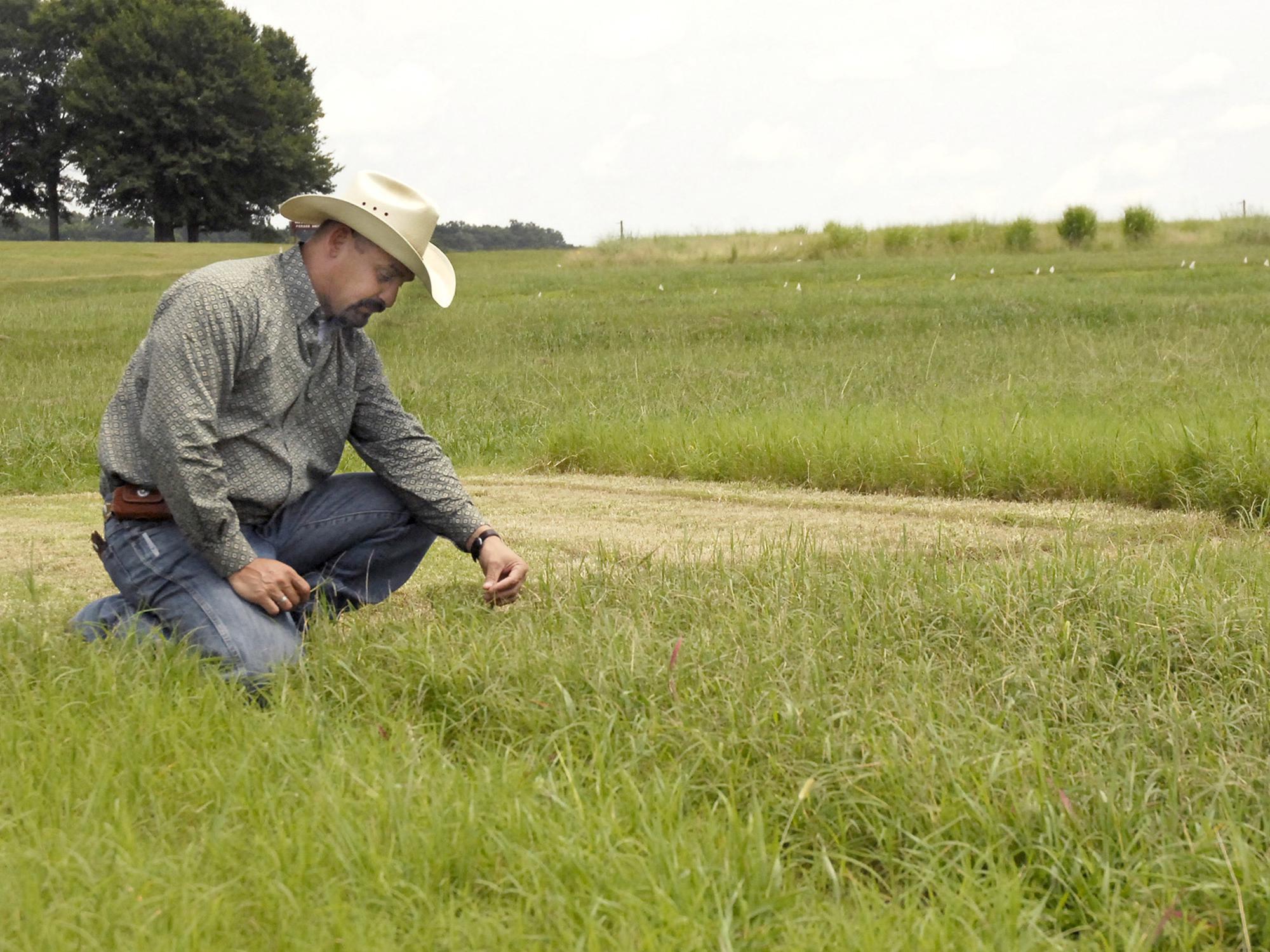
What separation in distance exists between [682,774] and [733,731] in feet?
0.76

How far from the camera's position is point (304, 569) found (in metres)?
4.50

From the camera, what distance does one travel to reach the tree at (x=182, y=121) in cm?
4744

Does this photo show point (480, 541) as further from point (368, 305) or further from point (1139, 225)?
point (1139, 225)

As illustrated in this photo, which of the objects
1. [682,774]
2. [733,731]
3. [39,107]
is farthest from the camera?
[39,107]

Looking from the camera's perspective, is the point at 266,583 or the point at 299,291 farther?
the point at 299,291

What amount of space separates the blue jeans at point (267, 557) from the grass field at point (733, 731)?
0.42 feet

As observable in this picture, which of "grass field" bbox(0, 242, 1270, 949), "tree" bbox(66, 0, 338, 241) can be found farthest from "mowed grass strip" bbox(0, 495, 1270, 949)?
"tree" bbox(66, 0, 338, 241)

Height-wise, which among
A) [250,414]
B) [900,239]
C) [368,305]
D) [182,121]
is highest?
[182,121]

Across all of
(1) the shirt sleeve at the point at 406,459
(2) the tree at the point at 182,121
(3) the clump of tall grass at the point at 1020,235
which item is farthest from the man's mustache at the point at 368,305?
(2) the tree at the point at 182,121

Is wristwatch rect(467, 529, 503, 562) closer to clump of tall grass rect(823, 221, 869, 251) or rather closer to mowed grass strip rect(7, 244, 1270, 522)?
mowed grass strip rect(7, 244, 1270, 522)

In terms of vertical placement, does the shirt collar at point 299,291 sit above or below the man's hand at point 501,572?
above

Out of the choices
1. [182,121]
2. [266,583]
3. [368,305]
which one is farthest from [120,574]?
[182,121]

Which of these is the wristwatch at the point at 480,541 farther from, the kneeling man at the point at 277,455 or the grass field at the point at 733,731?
the grass field at the point at 733,731

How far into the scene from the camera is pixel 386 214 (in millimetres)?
3967
